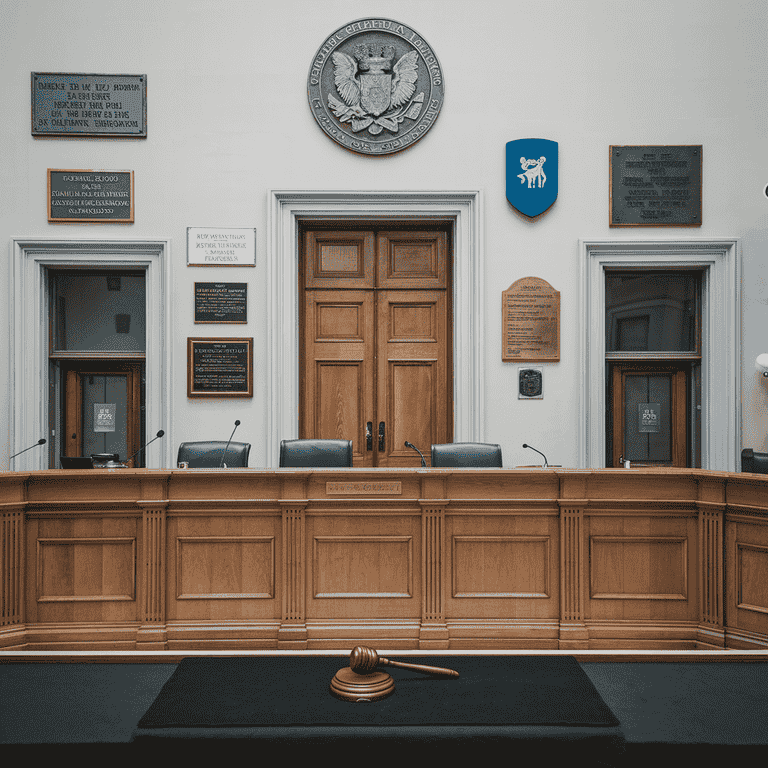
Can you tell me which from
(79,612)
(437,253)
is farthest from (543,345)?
(79,612)

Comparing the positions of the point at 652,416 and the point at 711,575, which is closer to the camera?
the point at 711,575

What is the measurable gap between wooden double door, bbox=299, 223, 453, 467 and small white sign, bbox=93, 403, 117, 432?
5.64ft

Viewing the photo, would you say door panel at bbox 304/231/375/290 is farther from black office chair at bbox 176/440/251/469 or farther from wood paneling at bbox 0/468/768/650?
wood paneling at bbox 0/468/768/650

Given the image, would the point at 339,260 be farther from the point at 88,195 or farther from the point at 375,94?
the point at 88,195

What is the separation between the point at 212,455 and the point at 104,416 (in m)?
1.95

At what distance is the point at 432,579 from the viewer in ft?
10.5

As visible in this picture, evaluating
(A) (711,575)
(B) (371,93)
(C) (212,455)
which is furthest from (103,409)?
(A) (711,575)

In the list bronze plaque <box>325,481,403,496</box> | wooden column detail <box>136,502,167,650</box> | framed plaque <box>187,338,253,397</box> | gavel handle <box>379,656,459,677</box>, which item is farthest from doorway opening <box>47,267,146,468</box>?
gavel handle <box>379,656,459,677</box>

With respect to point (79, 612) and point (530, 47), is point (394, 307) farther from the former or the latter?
point (79, 612)

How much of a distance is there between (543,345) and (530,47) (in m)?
2.55

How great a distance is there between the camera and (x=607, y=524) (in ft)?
10.7

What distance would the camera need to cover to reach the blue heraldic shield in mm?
5297

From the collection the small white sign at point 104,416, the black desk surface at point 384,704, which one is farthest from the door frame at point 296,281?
the black desk surface at point 384,704

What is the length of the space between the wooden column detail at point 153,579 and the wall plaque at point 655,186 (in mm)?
4356
